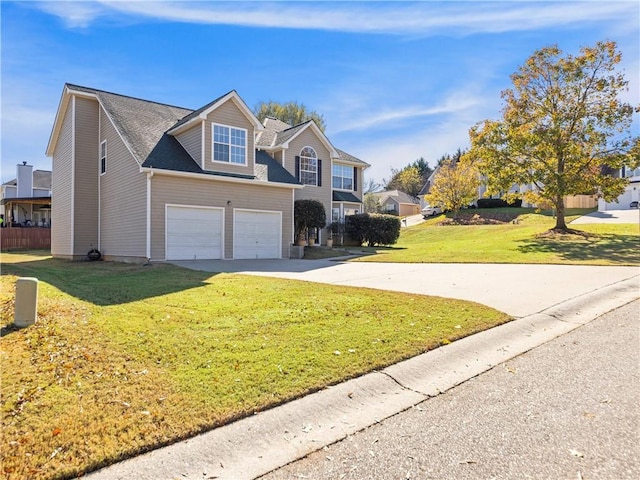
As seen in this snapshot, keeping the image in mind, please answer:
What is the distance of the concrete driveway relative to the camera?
7.71m

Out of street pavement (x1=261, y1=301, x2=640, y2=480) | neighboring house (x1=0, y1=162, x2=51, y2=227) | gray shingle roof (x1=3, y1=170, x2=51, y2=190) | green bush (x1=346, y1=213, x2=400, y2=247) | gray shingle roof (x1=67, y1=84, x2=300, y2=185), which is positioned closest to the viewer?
street pavement (x1=261, y1=301, x2=640, y2=480)

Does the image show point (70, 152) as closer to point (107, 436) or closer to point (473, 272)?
point (473, 272)

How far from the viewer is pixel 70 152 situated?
65.4 ft

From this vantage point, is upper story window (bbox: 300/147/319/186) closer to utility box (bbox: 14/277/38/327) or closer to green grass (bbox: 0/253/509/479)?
green grass (bbox: 0/253/509/479)

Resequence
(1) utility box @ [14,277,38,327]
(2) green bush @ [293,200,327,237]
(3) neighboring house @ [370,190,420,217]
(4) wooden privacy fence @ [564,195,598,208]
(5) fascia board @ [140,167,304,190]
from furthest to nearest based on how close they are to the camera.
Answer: (3) neighboring house @ [370,190,420,217]
(4) wooden privacy fence @ [564,195,598,208]
(2) green bush @ [293,200,327,237]
(5) fascia board @ [140,167,304,190]
(1) utility box @ [14,277,38,327]

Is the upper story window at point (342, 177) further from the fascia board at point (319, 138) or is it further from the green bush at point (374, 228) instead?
the green bush at point (374, 228)

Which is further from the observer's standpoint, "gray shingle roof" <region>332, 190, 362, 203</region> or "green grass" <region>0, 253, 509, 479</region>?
"gray shingle roof" <region>332, 190, 362, 203</region>

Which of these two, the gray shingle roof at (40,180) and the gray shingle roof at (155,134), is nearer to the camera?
the gray shingle roof at (155,134)

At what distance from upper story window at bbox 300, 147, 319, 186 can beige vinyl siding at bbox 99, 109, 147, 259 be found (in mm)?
10082

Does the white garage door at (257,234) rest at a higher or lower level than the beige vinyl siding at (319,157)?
lower

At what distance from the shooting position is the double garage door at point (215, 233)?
1584 cm

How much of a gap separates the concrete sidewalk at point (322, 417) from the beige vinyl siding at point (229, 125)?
14.2 metres

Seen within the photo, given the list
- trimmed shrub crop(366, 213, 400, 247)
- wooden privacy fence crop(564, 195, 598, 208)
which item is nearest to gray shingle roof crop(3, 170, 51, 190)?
trimmed shrub crop(366, 213, 400, 247)

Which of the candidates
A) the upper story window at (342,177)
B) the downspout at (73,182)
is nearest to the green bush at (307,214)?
the upper story window at (342,177)
